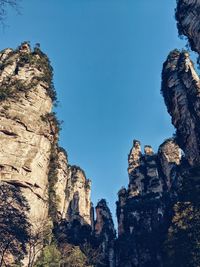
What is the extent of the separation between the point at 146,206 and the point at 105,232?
13273 mm

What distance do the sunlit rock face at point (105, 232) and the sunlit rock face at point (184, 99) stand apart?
27.7 meters

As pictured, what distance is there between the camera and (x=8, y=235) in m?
31.6

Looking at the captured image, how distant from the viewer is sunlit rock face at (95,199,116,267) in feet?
223

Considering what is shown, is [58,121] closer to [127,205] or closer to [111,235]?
[127,205]

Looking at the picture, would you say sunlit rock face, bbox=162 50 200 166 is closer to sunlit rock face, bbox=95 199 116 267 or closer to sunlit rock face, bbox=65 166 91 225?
sunlit rock face, bbox=95 199 116 267

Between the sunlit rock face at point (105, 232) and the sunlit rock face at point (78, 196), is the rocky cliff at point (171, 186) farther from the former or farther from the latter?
the sunlit rock face at point (78, 196)

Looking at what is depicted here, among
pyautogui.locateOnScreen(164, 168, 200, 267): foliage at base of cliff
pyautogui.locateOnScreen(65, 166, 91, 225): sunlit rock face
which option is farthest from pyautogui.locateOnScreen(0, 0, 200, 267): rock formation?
pyautogui.locateOnScreen(65, 166, 91, 225): sunlit rock face

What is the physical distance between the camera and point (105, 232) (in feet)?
254

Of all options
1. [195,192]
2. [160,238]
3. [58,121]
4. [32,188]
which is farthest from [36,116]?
[160,238]

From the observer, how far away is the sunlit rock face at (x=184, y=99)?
5019cm

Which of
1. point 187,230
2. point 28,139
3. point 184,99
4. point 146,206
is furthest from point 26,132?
point 146,206

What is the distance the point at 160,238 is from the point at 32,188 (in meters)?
31.6

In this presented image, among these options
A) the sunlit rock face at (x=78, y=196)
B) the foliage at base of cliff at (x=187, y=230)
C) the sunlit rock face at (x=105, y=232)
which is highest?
the sunlit rock face at (x=78, y=196)

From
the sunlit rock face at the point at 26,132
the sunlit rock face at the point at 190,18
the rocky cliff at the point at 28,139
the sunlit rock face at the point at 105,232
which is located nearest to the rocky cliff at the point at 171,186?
the sunlit rock face at the point at 190,18
